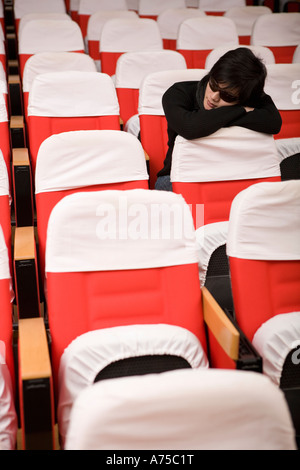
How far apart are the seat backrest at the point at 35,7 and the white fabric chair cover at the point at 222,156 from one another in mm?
1426

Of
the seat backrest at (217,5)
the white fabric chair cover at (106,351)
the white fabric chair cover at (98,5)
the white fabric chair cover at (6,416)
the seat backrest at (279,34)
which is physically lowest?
the white fabric chair cover at (6,416)

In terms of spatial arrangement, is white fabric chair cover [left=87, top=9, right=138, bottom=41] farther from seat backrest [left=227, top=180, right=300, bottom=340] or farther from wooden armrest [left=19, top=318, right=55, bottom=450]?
wooden armrest [left=19, top=318, right=55, bottom=450]

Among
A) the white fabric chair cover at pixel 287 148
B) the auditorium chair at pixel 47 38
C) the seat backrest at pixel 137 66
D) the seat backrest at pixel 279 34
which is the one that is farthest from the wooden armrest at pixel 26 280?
the seat backrest at pixel 279 34

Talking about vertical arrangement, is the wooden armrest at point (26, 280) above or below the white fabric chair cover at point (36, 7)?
below

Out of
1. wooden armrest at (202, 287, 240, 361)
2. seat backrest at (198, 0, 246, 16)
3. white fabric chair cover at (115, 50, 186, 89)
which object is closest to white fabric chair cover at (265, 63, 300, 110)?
white fabric chair cover at (115, 50, 186, 89)

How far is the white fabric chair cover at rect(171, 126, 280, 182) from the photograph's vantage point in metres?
1.14

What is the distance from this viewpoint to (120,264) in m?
0.83

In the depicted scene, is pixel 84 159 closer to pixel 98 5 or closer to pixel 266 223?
pixel 266 223

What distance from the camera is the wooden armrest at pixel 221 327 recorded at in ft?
2.43

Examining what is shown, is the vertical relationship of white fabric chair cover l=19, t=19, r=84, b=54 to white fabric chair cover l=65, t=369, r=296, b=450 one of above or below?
above

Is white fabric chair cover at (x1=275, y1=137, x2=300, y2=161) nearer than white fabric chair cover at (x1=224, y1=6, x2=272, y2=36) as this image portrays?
Yes

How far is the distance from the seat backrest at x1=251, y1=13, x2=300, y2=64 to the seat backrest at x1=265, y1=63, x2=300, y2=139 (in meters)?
0.63

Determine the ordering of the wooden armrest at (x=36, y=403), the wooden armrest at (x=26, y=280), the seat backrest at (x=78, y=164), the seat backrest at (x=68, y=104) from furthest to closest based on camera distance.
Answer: the seat backrest at (x=68, y=104) < the seat backrest at (x=78, y=164) < the wooden armrest at (x=26, y=280) < the wooden armrest at (x=36, y=403)

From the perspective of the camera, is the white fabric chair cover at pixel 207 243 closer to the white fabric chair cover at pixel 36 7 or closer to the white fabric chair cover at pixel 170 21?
the white fabric chair cover at pixel 170 21
